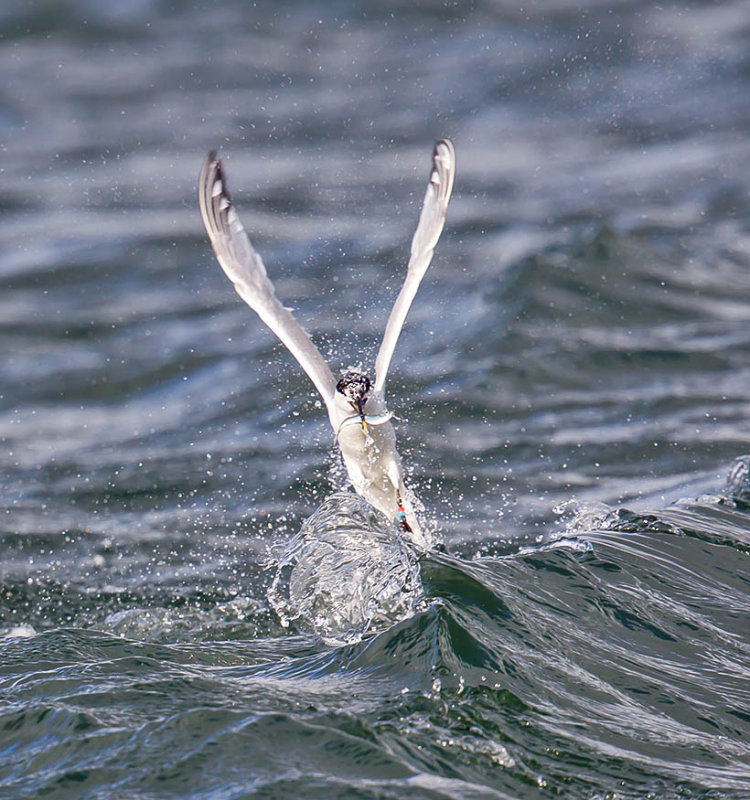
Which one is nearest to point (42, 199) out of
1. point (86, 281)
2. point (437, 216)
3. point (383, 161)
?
point (86, 281)

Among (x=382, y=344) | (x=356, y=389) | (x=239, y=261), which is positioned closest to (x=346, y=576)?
(x=356, y=389)

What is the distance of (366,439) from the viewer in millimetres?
7820

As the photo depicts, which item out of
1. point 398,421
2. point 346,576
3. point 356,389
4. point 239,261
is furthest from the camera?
point 398,421

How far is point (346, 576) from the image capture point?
264 inches

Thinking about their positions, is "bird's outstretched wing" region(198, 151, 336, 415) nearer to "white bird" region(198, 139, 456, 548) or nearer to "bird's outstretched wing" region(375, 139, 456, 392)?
"white bird" region(198, 139, 456, 548)

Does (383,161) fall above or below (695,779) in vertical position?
above

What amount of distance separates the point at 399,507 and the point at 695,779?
3.52 metres

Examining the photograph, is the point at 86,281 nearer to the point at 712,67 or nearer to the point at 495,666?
the point at 495,666

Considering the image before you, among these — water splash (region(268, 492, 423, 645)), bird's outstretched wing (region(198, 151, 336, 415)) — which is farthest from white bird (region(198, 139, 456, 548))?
water splash (region(268, 492, 423, 645))

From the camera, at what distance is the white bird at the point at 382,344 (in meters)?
7.72

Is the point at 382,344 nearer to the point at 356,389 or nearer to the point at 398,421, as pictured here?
the point at 356,389

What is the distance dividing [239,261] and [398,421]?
3.29m

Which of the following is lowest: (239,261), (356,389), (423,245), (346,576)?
(346,576)

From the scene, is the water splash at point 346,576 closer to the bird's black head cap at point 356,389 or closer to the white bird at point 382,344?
the white bird at point 382,344
